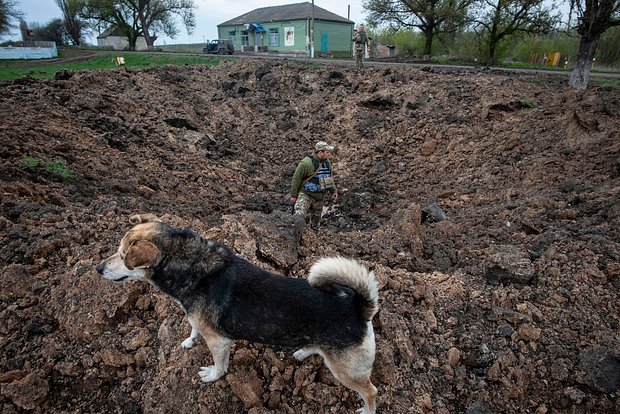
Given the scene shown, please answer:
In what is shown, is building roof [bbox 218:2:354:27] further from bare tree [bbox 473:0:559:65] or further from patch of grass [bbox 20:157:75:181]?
patch of grass [bbox 20:157:75:181]

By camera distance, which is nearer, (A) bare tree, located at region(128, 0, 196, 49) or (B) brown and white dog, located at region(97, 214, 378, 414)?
(B) brown and white dog, located at region(97, 214, 378, 414)

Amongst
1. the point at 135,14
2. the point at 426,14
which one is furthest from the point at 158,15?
the point at 426,14

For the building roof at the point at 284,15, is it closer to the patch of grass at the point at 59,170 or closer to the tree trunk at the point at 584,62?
the tree trunk at the point at 584,62

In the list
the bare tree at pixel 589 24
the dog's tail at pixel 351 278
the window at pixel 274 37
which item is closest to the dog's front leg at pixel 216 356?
the dog's tail at pixel 351 278

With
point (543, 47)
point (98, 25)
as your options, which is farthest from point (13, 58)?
point (543, 47)

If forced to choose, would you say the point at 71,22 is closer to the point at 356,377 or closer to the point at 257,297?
the point at 257,297

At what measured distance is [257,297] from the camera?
318cm

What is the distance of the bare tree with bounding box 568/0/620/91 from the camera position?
11.9 m

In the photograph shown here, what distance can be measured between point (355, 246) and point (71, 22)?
6099 cm

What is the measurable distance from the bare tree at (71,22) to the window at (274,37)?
24105 millimetres

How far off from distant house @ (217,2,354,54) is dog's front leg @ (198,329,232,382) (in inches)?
1596

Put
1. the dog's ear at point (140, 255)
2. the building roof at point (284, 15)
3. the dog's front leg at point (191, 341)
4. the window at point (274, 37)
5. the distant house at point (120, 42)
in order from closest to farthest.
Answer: the dog's ear at point (140, 255) < the dog's front leg at point (191, 341) < the building roof at point (284, 15) < the window at point (274, 37) < the distant house at point (120, 42)

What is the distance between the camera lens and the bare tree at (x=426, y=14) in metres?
26.3

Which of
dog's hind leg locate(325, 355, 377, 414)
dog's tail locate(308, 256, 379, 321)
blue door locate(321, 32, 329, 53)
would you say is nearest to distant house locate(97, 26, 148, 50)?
blue door locate(321, 32, 329, 53)
